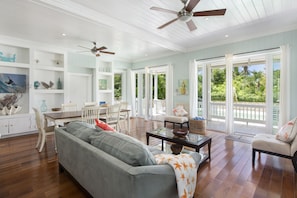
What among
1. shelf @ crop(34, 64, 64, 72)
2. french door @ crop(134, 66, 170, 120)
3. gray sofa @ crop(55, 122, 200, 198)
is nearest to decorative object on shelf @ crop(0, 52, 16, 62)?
shelf @ crop(34, 64, 64, 72)

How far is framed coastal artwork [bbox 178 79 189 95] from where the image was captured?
5777mm

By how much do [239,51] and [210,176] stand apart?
3.81m

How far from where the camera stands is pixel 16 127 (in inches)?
175

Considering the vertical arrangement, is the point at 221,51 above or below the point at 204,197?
above

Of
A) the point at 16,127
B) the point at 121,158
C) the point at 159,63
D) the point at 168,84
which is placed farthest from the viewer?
the point at 159,63

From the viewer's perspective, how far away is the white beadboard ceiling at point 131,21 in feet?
9.20

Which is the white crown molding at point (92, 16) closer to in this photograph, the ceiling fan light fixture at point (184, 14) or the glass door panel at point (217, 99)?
the ceiling fan light fixture at point (184, 14)

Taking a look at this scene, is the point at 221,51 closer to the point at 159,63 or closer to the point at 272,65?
the point at 272,65

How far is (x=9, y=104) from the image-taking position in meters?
4.51

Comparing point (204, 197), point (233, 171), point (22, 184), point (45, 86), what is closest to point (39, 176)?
point (22, 184)

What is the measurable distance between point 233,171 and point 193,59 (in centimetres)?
400

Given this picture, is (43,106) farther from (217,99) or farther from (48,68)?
(217,99)

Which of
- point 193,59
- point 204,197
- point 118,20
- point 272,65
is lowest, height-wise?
point 204,197

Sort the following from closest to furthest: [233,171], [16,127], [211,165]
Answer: [233,171] → [211,165] → [16,127]
